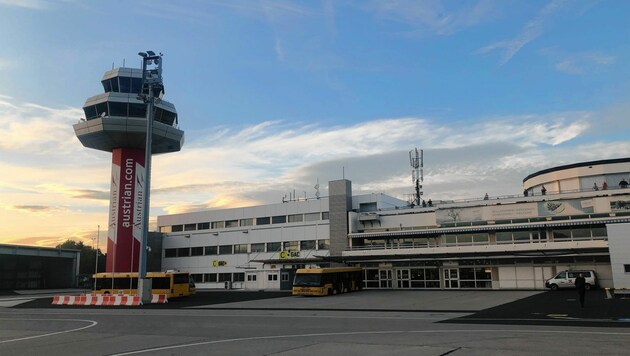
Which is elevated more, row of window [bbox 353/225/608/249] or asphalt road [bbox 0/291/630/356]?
row of window [bbox 353/225/608/249]

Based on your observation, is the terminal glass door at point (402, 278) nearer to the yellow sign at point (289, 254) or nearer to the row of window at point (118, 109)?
the yellow sign at point (289, 254)

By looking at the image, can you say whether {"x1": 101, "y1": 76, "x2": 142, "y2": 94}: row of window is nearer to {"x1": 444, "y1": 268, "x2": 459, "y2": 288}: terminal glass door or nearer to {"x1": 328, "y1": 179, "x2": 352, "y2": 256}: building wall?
{"x1": 328, "y1": 179, "x2": 352, "y2": 256}: building wall

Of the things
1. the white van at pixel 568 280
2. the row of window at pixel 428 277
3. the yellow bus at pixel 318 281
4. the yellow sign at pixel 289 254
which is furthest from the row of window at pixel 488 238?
the yellow bus at pixel 318 281

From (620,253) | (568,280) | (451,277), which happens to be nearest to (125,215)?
(451,277)

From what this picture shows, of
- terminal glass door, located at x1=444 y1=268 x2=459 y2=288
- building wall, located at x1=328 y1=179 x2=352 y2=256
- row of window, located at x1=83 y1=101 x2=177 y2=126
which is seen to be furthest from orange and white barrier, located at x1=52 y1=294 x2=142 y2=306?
terminal glass door, located at x1=444 y1=268 x2=459 y2=288

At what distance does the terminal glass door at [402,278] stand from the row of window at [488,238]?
273 centimetres

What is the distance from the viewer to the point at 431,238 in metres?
54.2

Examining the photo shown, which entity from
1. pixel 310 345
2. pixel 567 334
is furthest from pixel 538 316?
pixel 310 345

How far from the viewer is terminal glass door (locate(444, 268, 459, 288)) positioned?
51250mm

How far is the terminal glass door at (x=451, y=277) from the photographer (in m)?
51.2

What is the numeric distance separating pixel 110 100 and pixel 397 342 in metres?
48.2

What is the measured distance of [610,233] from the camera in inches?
1614

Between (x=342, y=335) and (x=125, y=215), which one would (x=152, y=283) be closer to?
(x=125, y=215)

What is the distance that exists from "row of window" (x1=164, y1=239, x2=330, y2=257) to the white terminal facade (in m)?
0.13
